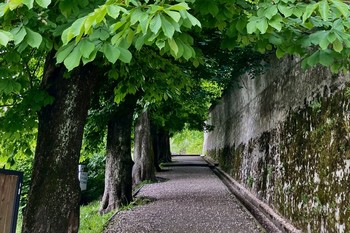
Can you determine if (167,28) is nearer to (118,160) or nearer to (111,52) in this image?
(111,52)

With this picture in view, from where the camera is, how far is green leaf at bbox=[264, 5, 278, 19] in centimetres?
272

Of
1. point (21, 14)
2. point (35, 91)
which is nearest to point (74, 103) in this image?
point (35, 91)

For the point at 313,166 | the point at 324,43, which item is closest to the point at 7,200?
the point at 324,43

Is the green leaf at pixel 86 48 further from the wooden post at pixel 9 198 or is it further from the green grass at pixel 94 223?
the green grass at pixel 94 223

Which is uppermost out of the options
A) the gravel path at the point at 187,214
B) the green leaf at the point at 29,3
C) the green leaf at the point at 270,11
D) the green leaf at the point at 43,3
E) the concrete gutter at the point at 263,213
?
the green leaf at the point at 270,11

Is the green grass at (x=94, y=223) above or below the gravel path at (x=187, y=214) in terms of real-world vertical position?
below

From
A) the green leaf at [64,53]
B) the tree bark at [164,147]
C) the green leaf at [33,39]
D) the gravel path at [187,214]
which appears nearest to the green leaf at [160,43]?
the green leaf at [64,53]

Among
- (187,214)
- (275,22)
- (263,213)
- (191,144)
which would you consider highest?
(191,144)

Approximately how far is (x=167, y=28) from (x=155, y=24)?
72 mm

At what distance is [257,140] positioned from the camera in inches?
401

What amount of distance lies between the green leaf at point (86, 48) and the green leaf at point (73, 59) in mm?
29

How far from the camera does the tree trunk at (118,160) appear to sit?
9.95 m

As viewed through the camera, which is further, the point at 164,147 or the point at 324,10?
the point at 164,147

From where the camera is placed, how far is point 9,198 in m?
3.52
